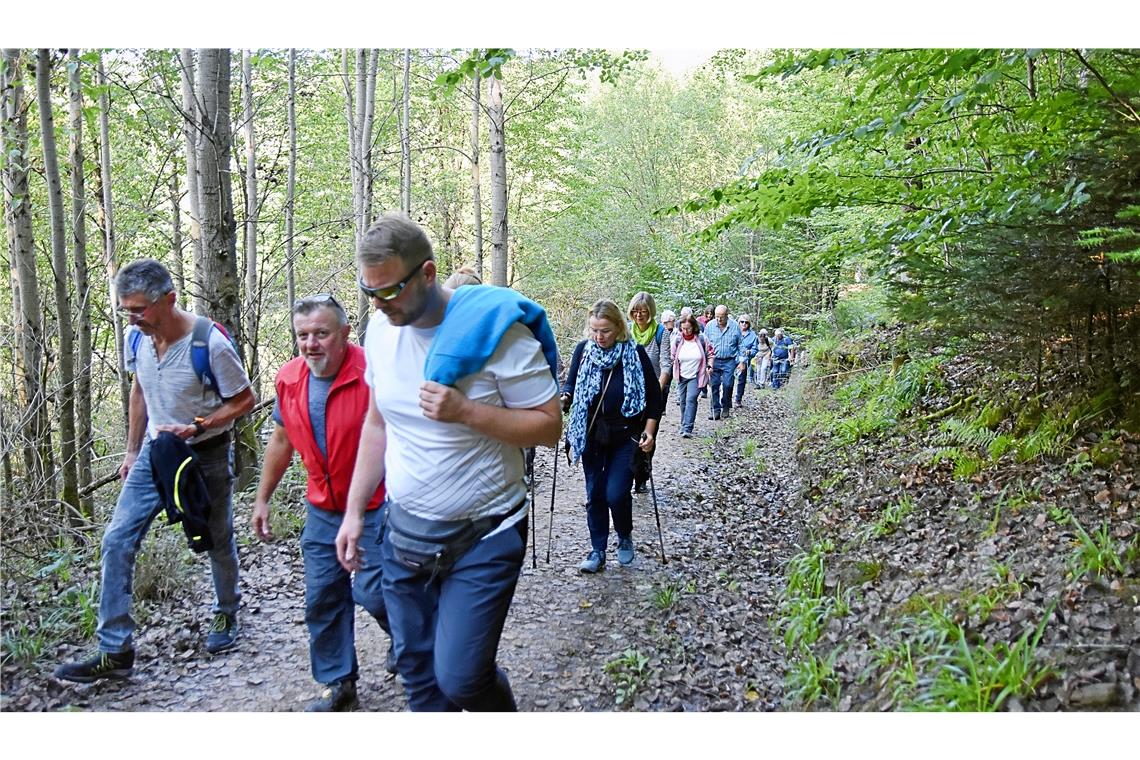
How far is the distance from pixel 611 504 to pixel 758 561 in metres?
1.20

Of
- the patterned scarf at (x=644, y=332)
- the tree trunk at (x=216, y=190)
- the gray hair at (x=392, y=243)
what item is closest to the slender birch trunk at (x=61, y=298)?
the tree trunk at (x=216, y=190)

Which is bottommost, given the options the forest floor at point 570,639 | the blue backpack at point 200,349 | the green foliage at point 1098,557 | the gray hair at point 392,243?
the forest floor at point 570,639

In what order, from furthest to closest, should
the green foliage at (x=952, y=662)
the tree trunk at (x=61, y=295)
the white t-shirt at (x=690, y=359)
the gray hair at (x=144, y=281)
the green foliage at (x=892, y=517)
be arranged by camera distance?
the white t-shirt at (x=690, y=359) < the green foliage at (x=892, y=517) < the tree trunk at (x=61, y=295) < the gray hair at (x=144, y=281) < the green foliage at (x=952, y=662)

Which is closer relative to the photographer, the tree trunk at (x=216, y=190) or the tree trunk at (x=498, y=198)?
the tree trunk at (x=216, y=190)

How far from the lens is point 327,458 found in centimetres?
315

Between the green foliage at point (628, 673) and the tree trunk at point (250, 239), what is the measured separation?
377 centimetres

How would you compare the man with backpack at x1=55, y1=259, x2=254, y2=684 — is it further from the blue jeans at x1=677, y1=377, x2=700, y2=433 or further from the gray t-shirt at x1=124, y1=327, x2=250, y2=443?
the blue jeans at x1=677, y1=377, x2=700, y2=433

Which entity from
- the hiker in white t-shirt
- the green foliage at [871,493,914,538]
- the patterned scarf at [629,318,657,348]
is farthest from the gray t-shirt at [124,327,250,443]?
the green foliage at [871,493,914,538]

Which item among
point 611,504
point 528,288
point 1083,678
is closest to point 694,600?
point 611,504

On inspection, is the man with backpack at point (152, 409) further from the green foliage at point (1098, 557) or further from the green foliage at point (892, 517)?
the green foliage at point (1098, 557)

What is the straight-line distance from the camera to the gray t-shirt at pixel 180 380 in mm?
3498

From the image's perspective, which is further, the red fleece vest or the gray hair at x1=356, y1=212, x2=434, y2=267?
the red fleece vest

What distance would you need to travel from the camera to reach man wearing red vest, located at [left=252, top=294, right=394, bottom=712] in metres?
3.14

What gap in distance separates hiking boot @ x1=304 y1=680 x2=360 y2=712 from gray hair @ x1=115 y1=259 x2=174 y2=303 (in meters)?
1.87
